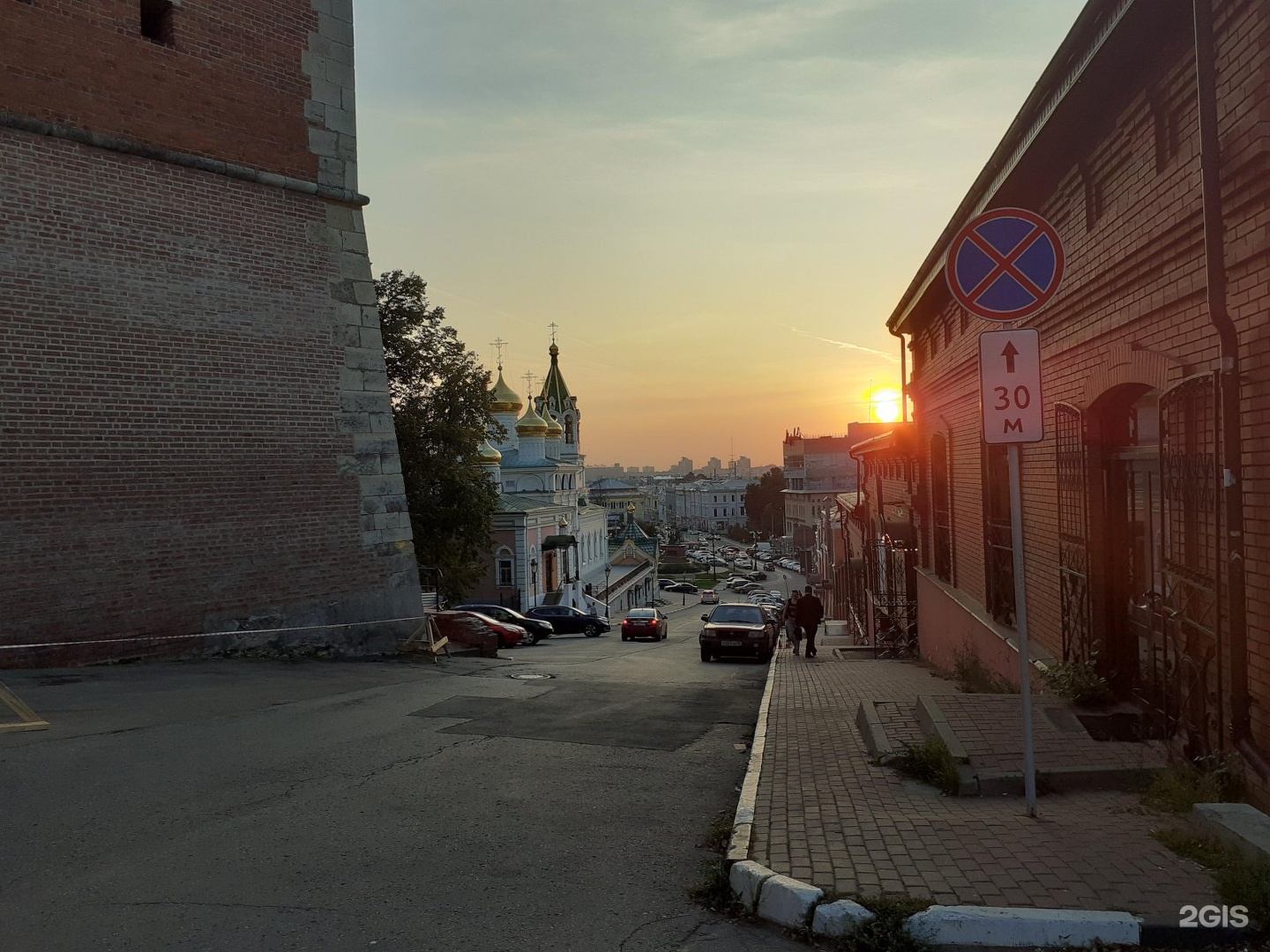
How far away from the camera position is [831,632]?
3288 cm

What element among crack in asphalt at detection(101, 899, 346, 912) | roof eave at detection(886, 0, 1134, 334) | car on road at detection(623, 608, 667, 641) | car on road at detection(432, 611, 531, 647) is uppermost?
roof eave at detection(886, 0, 1134, 334)

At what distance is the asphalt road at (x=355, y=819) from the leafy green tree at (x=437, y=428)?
50.3 feet

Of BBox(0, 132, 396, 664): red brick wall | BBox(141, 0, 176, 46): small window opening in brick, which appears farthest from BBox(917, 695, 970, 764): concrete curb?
BBox(141, 0, 176, 46): small window opening in brick

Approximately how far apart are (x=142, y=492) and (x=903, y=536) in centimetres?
1317

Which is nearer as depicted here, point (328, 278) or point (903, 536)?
point (328, 278)

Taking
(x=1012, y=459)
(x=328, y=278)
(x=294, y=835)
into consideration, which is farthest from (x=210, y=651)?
(x=1012, y=459)

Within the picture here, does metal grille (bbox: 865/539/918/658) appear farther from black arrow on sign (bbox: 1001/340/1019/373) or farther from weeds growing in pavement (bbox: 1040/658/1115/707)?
black arrow on sign (bbox: 1001/340/1019/373)

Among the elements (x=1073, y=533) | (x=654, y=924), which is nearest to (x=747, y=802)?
(x=654, y=924)

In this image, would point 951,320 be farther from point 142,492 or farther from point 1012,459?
point 142,492

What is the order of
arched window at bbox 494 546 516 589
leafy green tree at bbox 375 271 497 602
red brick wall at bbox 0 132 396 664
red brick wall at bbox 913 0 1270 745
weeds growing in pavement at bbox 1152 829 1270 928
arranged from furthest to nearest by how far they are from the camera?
arched window at bbox 494 546 516 589
leafy green tree at bbox 375 271 497 602
red brick wall at bbox 0 132 396 664
red brick wall at bbox 913 0 1270 745
weeds growing in pavement at bbox 1152 829 1270 928

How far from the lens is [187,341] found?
12273 millimetres

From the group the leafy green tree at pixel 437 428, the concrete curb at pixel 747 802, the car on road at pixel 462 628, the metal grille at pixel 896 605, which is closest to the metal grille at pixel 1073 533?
the concrete curb at pixel 747 802

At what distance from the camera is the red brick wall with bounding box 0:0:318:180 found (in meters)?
11.1

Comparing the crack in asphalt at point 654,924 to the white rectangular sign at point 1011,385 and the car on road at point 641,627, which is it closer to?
the white rectangular sign at point 1011,385
